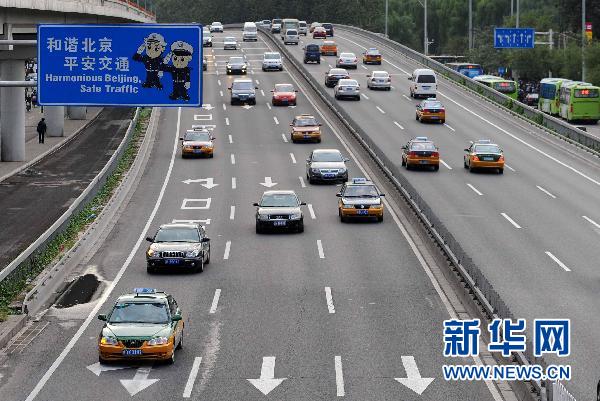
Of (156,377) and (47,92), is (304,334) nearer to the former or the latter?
(156,377)

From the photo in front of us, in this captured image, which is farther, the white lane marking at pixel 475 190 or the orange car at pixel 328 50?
the orange car at pixel 328 50

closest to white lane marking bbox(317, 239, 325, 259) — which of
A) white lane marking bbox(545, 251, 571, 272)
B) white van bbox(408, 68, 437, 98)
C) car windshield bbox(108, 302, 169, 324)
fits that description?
white lane marking bbox(545, 251, 571, 272)

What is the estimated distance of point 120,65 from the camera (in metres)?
36.2

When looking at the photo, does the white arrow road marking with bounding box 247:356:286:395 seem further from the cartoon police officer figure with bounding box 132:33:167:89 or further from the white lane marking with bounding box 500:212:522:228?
the white lane marking with bounding box 500:212:522:228

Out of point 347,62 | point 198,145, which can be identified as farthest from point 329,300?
point 347,62

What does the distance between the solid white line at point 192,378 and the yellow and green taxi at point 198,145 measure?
38.1 m

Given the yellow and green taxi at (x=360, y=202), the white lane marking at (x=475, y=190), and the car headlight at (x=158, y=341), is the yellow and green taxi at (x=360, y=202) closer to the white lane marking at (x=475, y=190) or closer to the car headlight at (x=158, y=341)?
the white lane marking at (x=475, y=190)

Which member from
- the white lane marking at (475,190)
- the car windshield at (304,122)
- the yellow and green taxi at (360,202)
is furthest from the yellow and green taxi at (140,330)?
the car windshield at (304,122)

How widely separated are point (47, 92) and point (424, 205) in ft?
51.3

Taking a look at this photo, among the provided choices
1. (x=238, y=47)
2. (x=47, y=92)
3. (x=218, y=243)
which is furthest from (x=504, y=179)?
(x=238, y=47)

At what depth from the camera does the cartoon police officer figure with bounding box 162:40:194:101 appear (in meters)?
35.9

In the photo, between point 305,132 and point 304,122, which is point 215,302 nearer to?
point 305,132

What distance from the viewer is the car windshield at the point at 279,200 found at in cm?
4644

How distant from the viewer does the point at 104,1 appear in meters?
66.6
